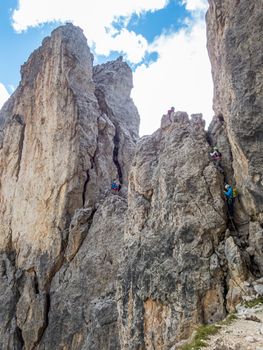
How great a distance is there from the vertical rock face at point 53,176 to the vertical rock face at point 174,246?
5975 mm

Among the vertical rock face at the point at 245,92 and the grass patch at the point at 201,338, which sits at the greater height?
the vertical rock face at the point at 245,92

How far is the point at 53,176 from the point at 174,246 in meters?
20.0

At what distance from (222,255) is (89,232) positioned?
50.3 ft

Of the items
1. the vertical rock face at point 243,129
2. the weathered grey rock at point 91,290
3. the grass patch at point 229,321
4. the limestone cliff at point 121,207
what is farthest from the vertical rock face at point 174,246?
the weathered grey rock at point 91,290

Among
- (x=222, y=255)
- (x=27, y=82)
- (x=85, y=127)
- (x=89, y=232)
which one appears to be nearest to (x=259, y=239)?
(x=222, y=255)

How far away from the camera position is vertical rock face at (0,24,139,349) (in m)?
30.0

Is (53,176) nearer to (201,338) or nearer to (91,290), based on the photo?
(91,290)

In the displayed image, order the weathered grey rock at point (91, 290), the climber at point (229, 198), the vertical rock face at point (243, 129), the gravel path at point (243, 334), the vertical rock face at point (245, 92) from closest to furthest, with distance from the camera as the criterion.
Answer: the gravel path at point (243, 334)
the vertical rock face at point (243, 129)
the vertical rock face at point (245, 92)
the climber at point (229, 198)
the weathered grey rock at point (91, 290)

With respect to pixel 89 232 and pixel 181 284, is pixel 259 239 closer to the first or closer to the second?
pixel 181 284

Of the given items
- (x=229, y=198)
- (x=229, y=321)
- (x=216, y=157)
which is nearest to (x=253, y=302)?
(x=229, y=321)

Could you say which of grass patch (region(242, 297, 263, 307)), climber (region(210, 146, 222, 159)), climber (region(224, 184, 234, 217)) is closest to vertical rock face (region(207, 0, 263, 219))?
climber (region(224, 184, 234, 217))

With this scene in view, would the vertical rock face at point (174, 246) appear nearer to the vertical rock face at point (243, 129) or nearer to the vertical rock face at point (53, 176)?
the vertical rock face at point (243, 129)

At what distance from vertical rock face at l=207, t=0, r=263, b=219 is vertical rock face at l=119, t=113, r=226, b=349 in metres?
2.05

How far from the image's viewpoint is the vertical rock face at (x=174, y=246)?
17.4 metres
